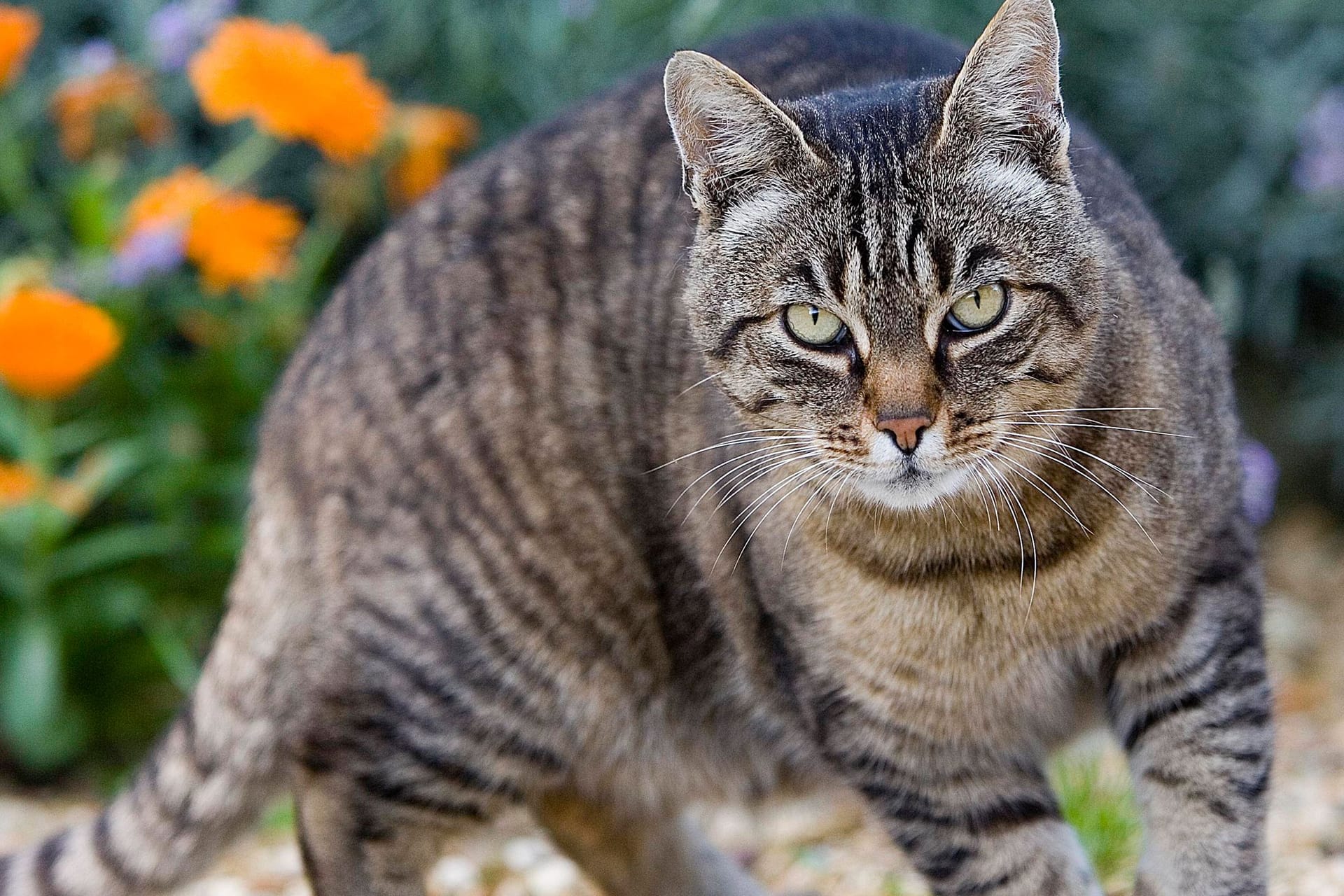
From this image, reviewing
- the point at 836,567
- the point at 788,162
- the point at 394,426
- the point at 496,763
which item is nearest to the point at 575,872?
the point at 496,763

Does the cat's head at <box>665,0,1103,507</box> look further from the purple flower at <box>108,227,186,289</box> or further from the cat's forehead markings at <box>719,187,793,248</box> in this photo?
the purple flower at <box>108,227,186,289</box>

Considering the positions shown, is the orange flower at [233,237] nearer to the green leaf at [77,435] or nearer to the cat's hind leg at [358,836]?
the green leaf at [77,435]

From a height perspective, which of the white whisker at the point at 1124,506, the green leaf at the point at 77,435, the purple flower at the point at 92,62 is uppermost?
the white whisker at the point at 1124,506

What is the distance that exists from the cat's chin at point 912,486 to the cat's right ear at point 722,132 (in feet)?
1.56

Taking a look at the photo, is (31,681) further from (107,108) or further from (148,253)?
(107,108)

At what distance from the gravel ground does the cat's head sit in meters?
1.11

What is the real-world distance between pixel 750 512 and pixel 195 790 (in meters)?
1.30

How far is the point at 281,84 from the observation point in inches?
162

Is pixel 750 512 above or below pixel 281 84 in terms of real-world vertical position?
above

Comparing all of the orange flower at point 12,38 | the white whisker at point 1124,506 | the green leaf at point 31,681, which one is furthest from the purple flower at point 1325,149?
the green leaf at point 31,681

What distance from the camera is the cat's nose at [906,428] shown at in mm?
2230

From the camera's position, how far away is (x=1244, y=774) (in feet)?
8.09

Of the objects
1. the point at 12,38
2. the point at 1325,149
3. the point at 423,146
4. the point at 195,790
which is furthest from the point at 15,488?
the point at 1325,149

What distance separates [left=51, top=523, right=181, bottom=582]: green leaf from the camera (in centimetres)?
426
